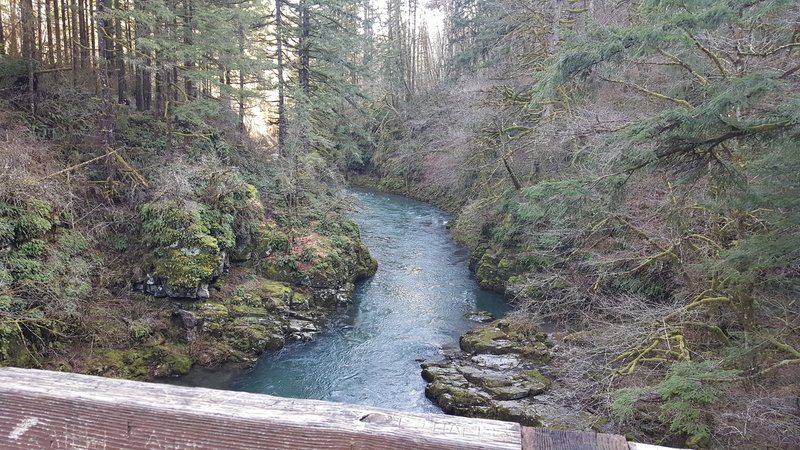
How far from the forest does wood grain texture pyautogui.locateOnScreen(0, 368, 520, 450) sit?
421cm

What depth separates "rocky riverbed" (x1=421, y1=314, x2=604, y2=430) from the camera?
27.0 ft

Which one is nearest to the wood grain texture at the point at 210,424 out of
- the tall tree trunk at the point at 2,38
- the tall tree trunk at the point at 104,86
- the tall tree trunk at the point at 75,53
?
the tall tree trunk at the point at 104,86

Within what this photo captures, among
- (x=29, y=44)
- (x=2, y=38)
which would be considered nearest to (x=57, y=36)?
(x=2, y=38)

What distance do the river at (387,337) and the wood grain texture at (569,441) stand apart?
8.21 metres

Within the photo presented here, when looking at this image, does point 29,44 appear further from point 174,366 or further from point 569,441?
point 569,441

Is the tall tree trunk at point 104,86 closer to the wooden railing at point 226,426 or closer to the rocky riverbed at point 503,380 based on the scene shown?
the rocky riverbed at point 503,380

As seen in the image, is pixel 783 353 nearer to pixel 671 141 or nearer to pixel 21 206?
pixel 671 141

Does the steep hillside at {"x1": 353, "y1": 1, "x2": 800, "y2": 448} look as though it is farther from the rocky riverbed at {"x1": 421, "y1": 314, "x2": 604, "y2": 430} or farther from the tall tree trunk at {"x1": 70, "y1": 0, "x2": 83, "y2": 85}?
the tall tree trunk at {"x1": 70, "y1": 0, "x2": 83, "y2": 85}

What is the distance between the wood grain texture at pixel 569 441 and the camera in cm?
106

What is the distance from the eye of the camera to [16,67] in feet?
38.3

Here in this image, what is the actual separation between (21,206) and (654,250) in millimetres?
12212

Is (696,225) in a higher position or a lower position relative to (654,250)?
higher

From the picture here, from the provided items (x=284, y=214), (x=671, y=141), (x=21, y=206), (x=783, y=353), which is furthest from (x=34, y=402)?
(x=284, y=214)

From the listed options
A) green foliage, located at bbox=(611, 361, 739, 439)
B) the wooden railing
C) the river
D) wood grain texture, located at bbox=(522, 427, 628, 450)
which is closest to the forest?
green foliage, located at bbox=(611, 361, 739, 439)
